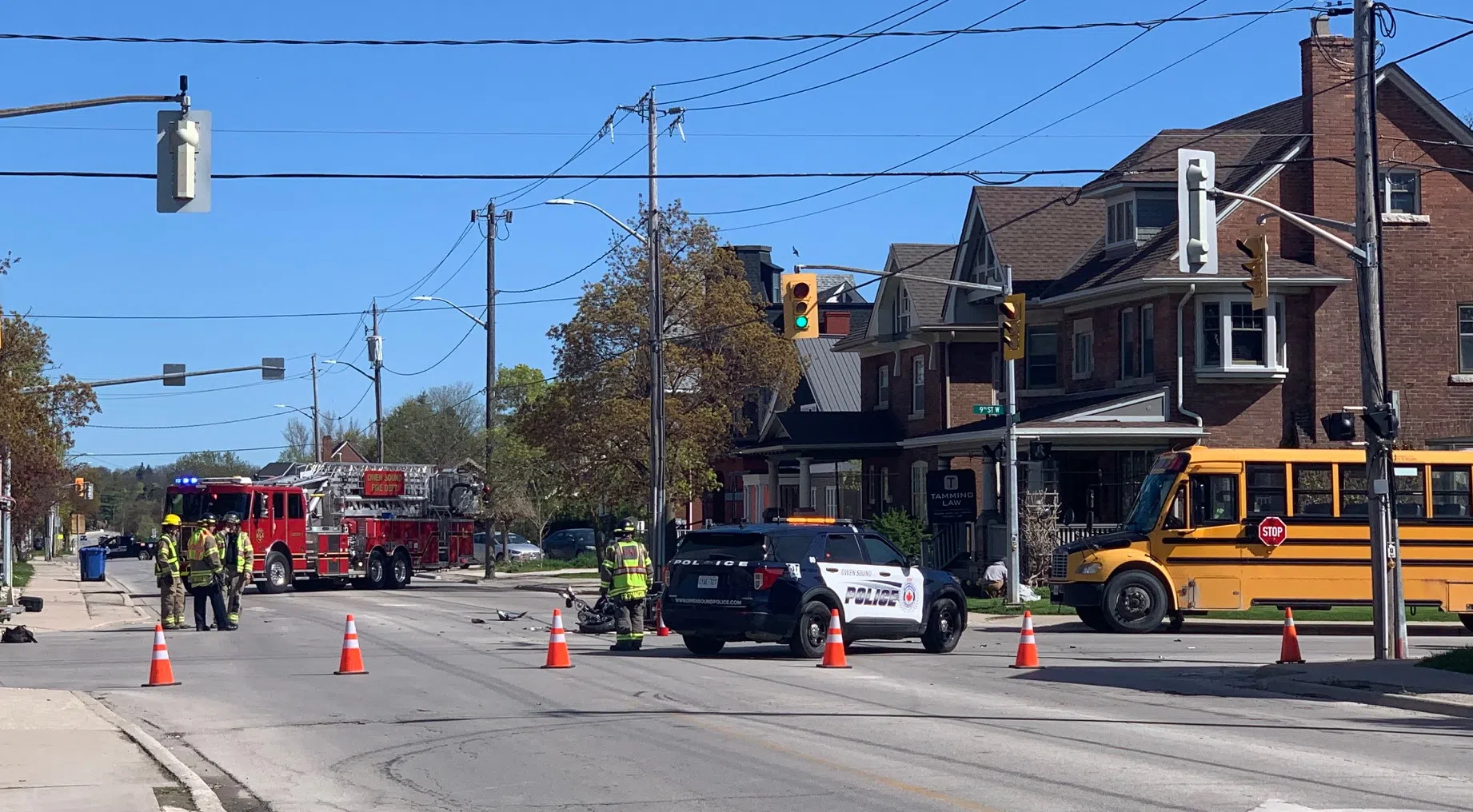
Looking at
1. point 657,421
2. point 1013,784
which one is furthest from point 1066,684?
point 657,421

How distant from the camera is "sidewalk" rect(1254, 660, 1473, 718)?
50.9 ft

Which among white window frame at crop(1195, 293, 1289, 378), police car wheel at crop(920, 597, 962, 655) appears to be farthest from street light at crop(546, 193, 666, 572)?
police car wheel at crop(920, 597, 962, 655)

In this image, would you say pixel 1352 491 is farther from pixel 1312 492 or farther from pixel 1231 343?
pixel 1231 343

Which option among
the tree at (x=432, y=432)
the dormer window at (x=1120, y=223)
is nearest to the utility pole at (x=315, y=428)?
the tree at (x=432, y=432)

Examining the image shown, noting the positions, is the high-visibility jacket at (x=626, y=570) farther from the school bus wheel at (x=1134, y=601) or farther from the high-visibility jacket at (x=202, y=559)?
the school bus wheel at (x=1134, y=601)

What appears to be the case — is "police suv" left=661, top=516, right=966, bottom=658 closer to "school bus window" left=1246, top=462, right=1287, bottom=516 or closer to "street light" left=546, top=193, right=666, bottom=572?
"school bus window" left=1246, top=462, right=1287, bottom=516

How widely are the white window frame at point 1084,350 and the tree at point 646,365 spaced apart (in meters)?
8.18

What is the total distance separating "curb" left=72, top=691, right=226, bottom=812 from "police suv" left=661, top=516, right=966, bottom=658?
7381 millimetres

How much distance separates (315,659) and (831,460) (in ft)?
90.3

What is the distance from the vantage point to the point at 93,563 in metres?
51.2

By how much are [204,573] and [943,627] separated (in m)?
11.5

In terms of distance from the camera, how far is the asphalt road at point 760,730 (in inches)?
397

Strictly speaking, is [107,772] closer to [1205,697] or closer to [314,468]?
[1205,697]

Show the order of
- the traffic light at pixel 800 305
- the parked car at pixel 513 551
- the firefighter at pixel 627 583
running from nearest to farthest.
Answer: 1. the firefighter at pixel 627 583
2. the traffic light at pixel 800 305
3. the parked car at pixel 513 551
